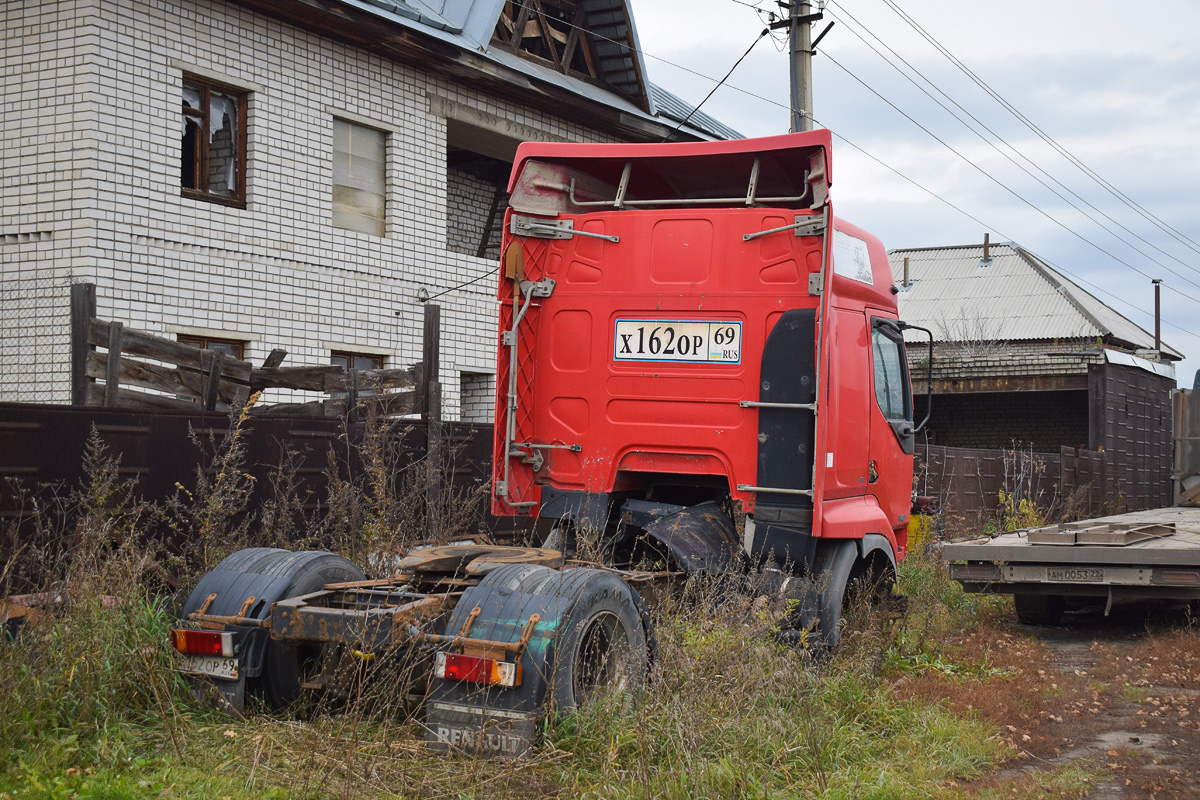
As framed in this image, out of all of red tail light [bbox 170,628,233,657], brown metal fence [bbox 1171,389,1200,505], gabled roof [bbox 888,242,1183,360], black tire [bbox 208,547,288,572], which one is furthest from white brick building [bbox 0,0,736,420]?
gabled roof [bbox 888,242,1183,360]

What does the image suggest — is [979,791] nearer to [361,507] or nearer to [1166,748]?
[1166,748]

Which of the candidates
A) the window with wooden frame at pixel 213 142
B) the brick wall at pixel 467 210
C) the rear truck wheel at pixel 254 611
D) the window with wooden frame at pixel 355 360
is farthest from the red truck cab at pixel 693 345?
the brick wall at pixel 467 210

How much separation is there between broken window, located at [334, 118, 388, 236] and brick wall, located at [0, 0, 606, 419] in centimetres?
17

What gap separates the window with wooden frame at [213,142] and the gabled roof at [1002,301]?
21272 mm

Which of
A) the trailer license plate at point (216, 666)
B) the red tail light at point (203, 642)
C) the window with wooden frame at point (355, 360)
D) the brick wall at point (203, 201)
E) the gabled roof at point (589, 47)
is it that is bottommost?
the trailer license plate at point (216, 666)

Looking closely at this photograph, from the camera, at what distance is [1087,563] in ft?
28.7

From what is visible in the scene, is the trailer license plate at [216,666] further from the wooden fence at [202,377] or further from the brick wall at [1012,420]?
the brick wall at [1012,420]

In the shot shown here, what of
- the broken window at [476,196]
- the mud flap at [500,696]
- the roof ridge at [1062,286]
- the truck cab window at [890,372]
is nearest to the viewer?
the mud flap at [500,696]

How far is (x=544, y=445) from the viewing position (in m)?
6.69

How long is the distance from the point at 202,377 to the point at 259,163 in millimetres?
4609

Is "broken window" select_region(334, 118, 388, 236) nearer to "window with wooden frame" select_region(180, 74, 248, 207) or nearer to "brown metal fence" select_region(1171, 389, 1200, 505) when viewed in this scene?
"window with wooden frame" select_region(180, 74, 248, 207)

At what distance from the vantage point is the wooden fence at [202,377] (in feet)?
24.5

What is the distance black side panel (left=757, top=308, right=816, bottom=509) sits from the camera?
6082 mm

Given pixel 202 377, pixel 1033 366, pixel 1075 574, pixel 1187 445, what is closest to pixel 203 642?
pixel 202 377
